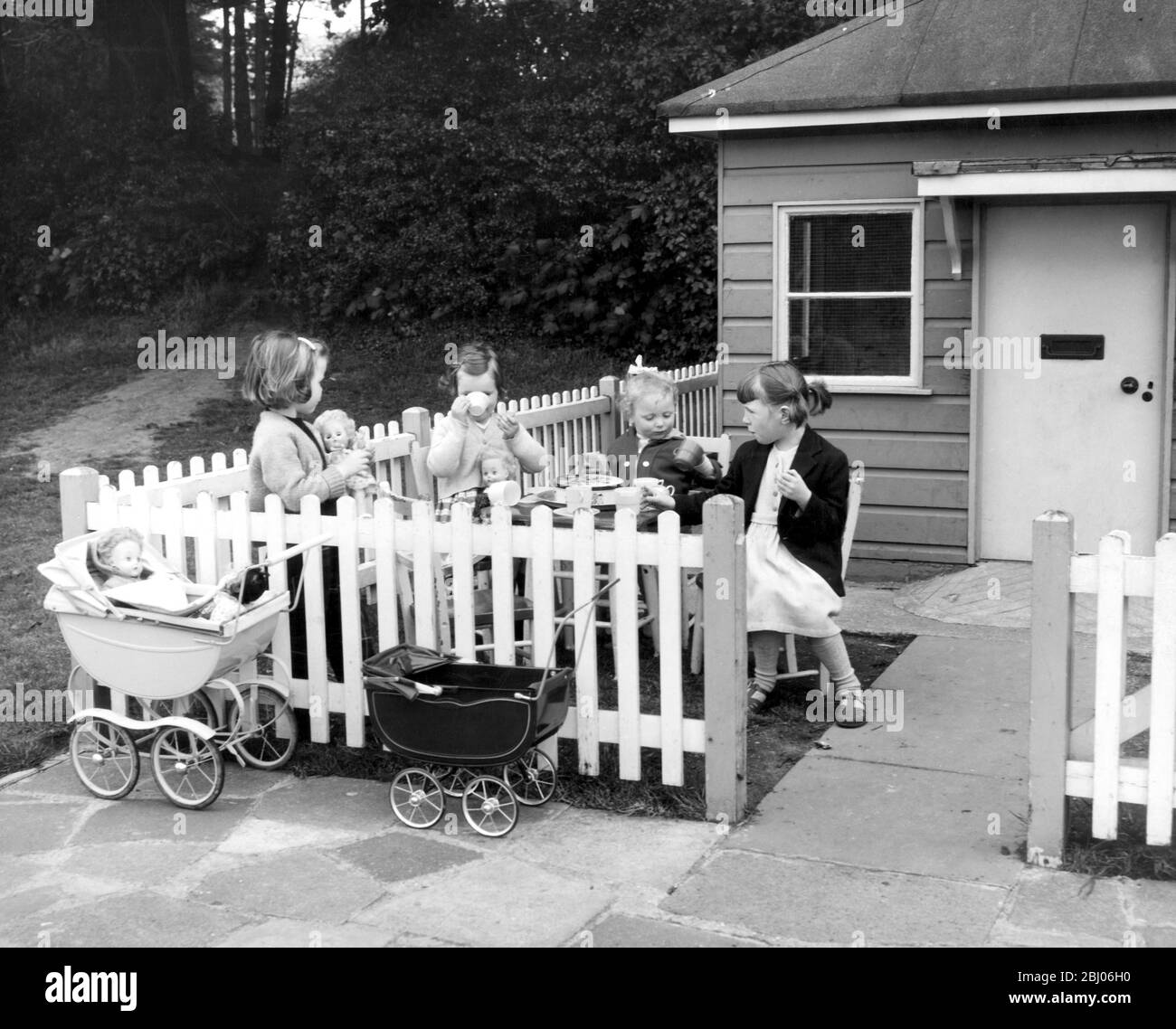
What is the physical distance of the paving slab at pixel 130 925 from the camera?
420 cm

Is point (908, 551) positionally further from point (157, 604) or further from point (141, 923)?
point (141, 923)

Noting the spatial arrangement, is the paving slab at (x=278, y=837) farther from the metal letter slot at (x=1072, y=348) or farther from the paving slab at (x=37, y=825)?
the metal letter slot at (x=1072, y=348)

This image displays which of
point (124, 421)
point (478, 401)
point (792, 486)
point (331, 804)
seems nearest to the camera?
point (331, 804)

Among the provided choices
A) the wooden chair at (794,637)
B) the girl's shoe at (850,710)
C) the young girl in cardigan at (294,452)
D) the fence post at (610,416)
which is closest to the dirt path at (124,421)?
the fence post at (610,416)

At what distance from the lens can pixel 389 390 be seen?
16.4 meters

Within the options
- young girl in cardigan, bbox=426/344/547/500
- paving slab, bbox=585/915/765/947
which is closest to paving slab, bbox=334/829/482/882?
paving slab, bbox=585/915/765/947

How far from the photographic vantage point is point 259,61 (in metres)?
24.5

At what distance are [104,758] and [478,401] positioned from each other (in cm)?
230

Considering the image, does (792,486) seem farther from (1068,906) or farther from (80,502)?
(80,502)

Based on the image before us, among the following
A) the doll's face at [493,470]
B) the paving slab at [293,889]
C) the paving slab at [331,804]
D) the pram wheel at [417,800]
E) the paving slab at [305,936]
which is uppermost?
the doll's face at [493,470]

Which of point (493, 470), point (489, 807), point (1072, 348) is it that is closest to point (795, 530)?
point (493, 470)

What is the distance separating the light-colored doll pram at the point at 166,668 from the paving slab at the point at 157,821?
5cm

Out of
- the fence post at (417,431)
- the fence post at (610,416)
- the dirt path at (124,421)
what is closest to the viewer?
the fence post at (417,431)

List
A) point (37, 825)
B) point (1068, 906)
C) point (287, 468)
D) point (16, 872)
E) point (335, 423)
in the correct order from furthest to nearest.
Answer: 1. point (335, 423)
2. point (287, 468)
3. point (37, 825)
4. point (16, 872)
5. point (1068, 906)
